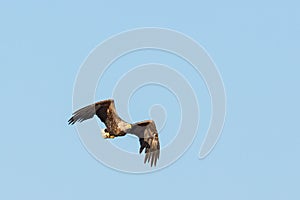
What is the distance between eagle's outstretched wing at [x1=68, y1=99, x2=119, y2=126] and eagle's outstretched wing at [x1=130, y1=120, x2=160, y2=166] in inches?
43.8

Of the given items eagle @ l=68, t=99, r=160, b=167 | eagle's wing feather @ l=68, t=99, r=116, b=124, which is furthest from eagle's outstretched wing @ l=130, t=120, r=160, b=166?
eagle's wing feather @ l=68, t=99, r=116, b=124

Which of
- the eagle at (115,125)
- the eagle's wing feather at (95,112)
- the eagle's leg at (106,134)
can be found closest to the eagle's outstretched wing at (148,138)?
the eagle at (115,125)

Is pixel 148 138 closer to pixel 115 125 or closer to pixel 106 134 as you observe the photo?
pixel 115 125

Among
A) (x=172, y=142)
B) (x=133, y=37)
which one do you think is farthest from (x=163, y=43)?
(x=172, y=142)

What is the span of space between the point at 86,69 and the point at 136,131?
5.16 metres

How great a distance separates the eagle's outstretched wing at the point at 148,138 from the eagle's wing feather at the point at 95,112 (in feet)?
4.12

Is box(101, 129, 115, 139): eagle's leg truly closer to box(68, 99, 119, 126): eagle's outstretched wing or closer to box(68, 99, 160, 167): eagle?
box(68, 99, 160, 167): eagle

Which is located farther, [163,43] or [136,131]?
[163,43]

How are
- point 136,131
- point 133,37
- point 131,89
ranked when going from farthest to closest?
1. point 133,37
2. point 131,89
3. point 136,131

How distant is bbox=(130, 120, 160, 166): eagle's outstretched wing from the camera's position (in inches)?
1734

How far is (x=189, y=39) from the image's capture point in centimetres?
5097

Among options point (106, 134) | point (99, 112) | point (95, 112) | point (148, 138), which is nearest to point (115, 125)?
point (106, 134)

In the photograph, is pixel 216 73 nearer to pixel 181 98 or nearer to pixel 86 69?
pixel 181 98

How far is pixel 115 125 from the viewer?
145 feet
